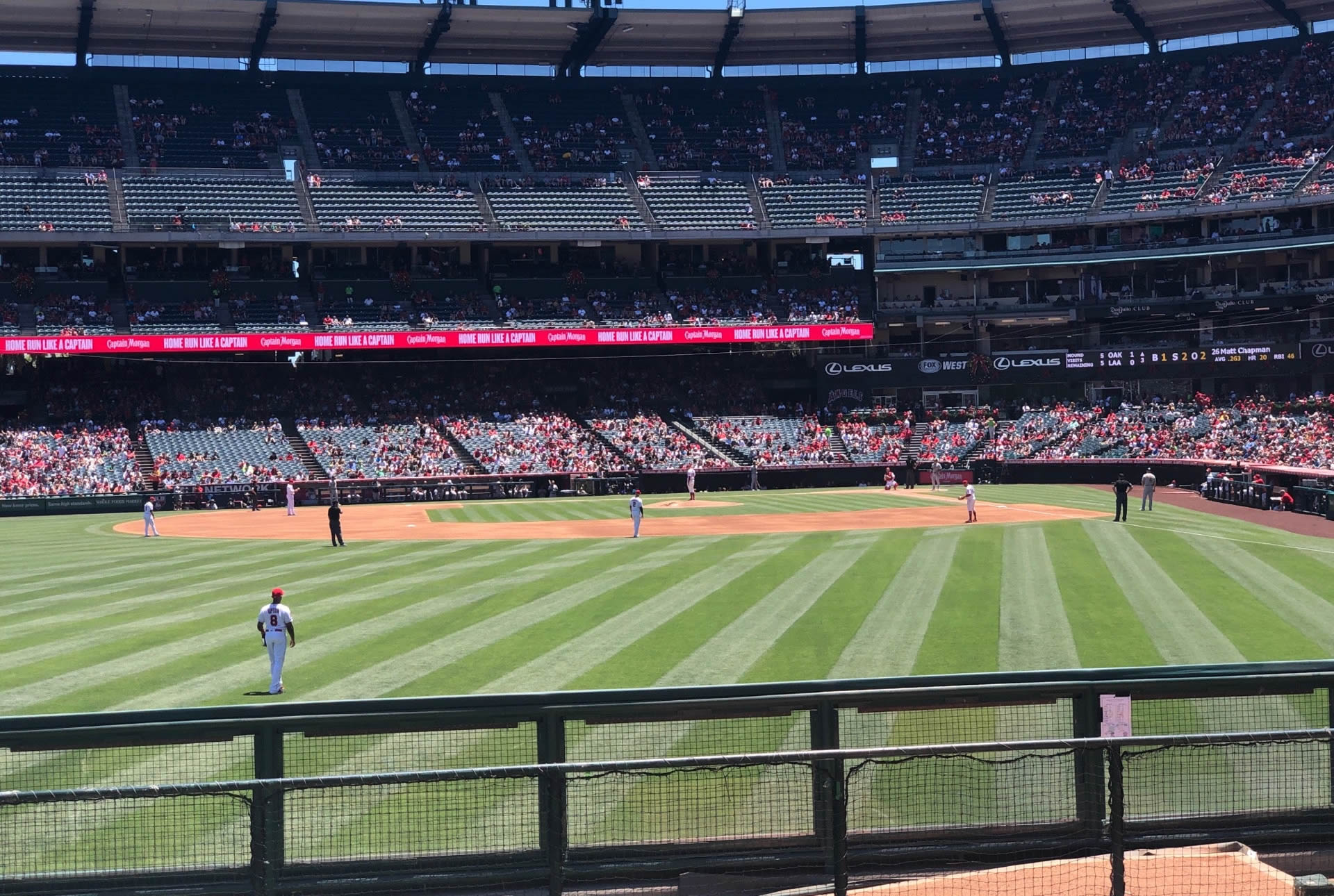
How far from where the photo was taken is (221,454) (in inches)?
2308

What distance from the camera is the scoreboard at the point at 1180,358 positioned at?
63750 millimetres

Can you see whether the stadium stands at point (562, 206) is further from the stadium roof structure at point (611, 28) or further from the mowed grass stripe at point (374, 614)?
the mowed grass stripe at point (374, 614)

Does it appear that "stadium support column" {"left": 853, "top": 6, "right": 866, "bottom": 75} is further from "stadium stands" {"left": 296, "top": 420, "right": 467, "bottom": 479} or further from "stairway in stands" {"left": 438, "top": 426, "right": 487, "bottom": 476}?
"stadium stands" {"left": 296, "top": 420, "right": 467, "bottom": 479}

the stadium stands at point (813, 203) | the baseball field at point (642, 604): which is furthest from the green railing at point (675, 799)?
the stadium stands at point (813, 203)

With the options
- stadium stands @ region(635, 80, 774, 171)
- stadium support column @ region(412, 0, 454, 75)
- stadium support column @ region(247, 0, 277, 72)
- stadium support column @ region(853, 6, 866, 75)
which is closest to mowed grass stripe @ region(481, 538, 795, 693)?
stadium support column @ region(412, 0, 454, 75)

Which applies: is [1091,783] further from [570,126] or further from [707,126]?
[707,126]

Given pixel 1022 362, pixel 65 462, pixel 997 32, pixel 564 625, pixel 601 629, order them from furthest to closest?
pixel 997 32
pixel 1022 362
pixel 65 462
pixel 564 625
pixel 601 629

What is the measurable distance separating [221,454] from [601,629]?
44.1 meters

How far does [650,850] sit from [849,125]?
77.0 metres

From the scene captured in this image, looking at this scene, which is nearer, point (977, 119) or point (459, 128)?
point (459, 128)

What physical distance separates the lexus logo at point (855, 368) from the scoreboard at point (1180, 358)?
988 centimetres

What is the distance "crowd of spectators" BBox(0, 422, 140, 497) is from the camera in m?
54.4

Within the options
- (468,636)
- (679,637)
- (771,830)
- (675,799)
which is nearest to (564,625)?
(468,636)

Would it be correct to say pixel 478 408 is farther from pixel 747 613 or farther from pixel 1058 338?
pixel 747 613
